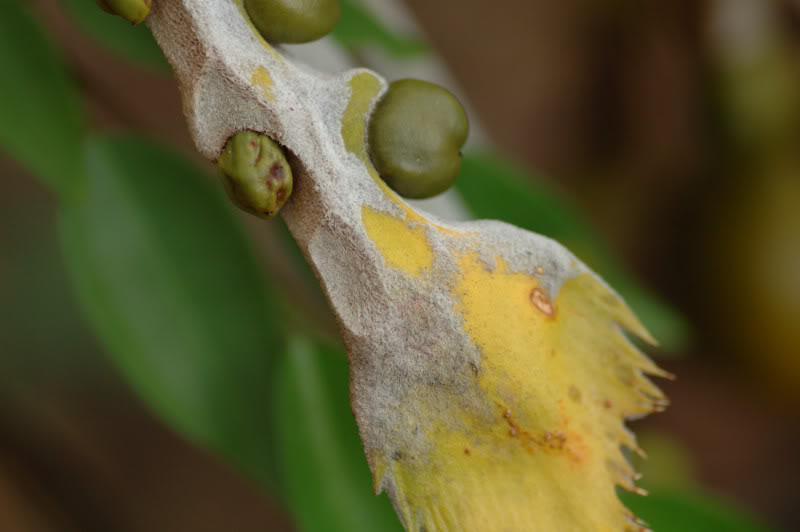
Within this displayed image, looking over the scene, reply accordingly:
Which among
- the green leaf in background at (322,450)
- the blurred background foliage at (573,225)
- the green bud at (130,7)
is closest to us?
the green bud at (130,7)

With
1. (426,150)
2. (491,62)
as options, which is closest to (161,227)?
(426,150)

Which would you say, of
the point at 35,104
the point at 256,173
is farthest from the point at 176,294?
the point at 256,173

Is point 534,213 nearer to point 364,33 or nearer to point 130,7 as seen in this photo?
point 364,33

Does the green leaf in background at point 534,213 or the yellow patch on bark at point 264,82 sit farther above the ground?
the green leaf in background at point 534,213

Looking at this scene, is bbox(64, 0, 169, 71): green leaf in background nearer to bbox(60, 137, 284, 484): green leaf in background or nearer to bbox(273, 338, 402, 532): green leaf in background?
bbox(60, 137, 284, 484): green leaf in background

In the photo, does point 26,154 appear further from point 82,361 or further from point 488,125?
point 488,125

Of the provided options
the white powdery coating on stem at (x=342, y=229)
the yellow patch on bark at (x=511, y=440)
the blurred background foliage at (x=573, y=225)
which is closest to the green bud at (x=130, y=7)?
the white powdery coating on stem at (x=342, y=229)

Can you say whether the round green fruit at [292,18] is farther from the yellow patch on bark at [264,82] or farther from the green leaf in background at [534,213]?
the green leaf in background at [534,213]
